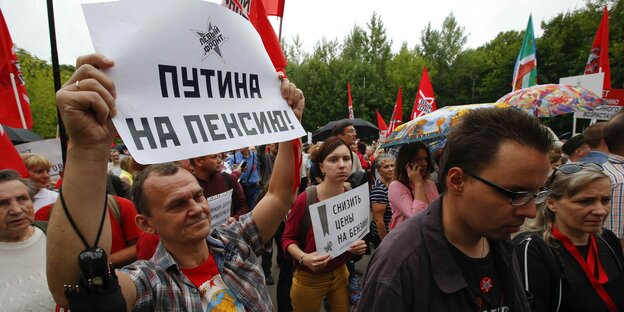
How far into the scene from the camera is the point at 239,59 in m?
1.60

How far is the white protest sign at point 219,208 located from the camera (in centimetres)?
312

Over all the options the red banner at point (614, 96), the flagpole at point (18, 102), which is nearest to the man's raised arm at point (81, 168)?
the flagpole at point (18, 102)

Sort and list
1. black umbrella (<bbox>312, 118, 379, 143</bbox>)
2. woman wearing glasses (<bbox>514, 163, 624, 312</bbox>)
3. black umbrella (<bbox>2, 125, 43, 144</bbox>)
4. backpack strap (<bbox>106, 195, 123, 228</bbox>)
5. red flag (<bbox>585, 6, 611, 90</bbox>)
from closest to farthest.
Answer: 1. woman wearing glasses (<bbox>514, 163, 624, 312</bbox>)
2. backpack strap (<bbox>106, 195, 123, 228</bbox>)
3. black umbrella (<bbox>2, 125, 43, 144</bbox>)
4. red flag (<bbox>585, 6, 611, 90</bbox>)
5. black umbrella (<bbox>312, 118, 379, 143</bbox>)

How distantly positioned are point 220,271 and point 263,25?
5.11 ft

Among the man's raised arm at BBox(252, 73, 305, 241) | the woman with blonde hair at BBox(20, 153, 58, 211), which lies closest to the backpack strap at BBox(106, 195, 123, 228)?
the man's raised arm at BBox(252, 73, 305, 241)

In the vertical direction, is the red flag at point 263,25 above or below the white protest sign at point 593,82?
above

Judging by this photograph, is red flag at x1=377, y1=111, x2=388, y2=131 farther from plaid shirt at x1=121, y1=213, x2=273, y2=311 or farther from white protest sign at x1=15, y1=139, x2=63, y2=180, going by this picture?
plaid shirt at x1=121, y1=213, x2=273, y2=311

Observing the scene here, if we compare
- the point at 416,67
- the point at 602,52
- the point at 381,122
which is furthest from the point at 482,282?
the point at 416,67

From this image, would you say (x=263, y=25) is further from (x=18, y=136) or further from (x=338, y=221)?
(x=18, y=136)

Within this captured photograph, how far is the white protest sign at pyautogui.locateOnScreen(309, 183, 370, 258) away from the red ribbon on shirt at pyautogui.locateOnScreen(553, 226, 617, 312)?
155 centimetres

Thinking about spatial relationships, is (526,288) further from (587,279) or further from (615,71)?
(615,71)

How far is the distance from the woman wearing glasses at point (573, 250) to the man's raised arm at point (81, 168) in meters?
2.21

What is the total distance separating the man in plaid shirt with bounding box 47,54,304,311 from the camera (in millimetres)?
1025

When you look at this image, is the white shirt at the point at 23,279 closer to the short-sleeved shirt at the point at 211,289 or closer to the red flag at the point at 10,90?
the short-sleeved shirt at the point at 211,289
